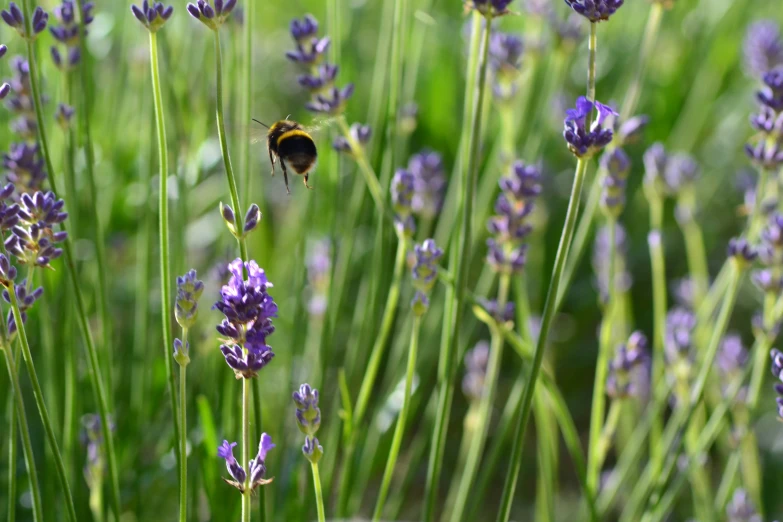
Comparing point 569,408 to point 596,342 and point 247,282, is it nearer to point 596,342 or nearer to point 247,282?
point 596,342

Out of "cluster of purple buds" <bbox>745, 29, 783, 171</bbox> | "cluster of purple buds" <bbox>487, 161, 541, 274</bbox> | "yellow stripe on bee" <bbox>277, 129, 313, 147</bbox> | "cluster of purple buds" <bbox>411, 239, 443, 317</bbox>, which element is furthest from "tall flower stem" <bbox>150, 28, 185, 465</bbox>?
"cluster of purple buds" <bbox>745, 29, 783, 171</bbox>

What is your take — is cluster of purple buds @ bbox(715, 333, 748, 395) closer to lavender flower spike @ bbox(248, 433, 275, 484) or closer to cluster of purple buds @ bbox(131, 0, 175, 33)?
lavender flower spike @ bbox(248, 433, 275, 484)

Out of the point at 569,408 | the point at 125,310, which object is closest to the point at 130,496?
the point at 125,310

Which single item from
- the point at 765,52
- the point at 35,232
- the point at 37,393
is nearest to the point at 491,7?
the point at 35,232

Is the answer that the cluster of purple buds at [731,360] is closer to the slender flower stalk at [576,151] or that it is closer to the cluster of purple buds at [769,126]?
the cluster of purple buds at [769,126]

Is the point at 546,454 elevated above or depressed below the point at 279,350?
above
